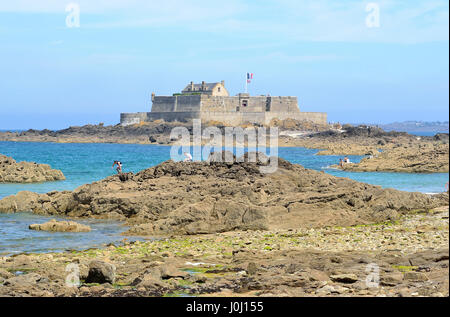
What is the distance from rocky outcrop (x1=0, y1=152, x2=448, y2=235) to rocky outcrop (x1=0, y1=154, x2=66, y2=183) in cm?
1055

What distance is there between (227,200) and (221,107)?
→ 6778cm

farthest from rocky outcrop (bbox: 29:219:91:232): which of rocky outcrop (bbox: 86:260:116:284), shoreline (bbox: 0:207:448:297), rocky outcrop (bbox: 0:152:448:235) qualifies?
rocky outcrop (bbox: 86:260:116:284)

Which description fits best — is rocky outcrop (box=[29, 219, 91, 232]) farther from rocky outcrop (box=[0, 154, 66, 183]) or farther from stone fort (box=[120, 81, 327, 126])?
stone fort (box=[120, 81, 327, 126])

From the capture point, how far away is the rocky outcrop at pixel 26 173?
1126 inches

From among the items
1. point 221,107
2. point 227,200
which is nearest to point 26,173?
point 227,200

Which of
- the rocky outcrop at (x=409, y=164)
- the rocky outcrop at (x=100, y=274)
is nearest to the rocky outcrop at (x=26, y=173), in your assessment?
the rocky outcrop at (x=409, y=164)

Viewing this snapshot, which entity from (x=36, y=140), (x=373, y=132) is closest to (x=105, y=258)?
(x=373, y=132)

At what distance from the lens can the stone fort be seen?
263 feet

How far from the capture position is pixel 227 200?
1480 centimetres

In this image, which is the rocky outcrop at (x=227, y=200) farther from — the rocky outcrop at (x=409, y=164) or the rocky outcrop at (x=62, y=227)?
the rocky outcrop at (x=409, y=164)

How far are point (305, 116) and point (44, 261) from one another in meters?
77.3

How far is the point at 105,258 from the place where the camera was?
35.0 ft

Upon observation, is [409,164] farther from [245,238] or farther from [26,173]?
[245,238]
